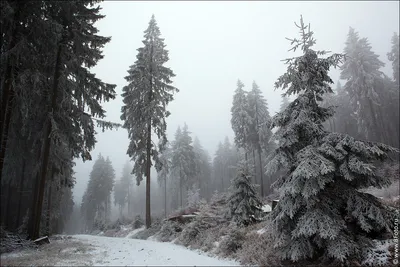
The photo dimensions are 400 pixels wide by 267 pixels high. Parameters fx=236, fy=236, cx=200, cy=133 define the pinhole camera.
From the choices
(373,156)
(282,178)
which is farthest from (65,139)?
(373,156)

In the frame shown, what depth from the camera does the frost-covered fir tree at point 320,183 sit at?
22.6 feet

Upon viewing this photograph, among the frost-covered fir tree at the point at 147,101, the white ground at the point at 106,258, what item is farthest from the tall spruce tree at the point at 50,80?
the frost-covered fir tree at the point at 147,101

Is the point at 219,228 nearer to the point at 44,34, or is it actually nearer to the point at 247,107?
the point at 44,34

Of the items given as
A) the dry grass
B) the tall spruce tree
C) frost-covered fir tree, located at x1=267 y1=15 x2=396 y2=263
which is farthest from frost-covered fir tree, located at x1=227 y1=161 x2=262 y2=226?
the tall spruce tree

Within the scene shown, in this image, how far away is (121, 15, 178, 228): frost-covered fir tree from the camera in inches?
831

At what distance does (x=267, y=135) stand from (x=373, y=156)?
93.5ft

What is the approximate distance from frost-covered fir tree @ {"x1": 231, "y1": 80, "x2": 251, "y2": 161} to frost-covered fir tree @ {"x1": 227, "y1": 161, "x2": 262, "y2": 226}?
2115 cm

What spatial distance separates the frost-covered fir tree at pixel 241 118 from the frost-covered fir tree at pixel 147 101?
15.6m

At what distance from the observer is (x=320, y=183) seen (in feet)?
23.4

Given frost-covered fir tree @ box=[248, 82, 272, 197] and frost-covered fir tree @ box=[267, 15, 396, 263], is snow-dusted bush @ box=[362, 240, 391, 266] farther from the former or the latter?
frost-covered fir tree @ box=[248, 82, 272, 197]

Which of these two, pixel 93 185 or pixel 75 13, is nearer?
pixel 75 13

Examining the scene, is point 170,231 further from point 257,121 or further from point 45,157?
point 257,121

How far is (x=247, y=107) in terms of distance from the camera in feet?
120

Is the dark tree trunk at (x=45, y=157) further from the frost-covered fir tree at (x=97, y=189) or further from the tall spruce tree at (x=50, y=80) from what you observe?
the frost-covered fir tree at (x=97, y=189)
